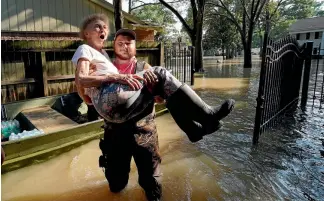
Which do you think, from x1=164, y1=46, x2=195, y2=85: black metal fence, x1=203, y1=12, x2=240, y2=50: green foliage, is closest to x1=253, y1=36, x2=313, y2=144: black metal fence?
x1=164, y1=46, x2=195, y2=85: black metal fence

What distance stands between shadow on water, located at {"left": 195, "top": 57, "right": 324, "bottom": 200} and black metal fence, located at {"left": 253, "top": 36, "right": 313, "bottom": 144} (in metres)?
0.36

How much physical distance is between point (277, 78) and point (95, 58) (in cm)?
422

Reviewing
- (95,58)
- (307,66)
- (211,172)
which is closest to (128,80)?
(95,58)

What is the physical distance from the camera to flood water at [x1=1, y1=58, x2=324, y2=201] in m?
3.24

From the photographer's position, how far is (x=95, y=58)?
7.17 ft

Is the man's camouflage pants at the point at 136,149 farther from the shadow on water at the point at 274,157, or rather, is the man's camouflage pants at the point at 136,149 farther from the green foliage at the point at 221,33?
the green foliage at the point at 221,33

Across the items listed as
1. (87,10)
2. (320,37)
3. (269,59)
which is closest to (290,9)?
(320,37)

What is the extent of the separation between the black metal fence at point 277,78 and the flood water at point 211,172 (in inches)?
17.1

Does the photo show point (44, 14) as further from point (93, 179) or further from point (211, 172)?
point (211, 172)

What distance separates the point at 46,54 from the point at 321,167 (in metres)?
6.26

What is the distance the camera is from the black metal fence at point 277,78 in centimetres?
441

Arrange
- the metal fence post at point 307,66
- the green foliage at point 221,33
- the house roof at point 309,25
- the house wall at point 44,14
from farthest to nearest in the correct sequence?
the house roof at point 309,25 < the green foliage at point 221,33 < the house wall at point 44,14 < the metal fence post at point 307,66

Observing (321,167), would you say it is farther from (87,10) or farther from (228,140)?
(87,10)

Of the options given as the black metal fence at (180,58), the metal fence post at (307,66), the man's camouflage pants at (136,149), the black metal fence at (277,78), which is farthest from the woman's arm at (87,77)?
the black metal fence at (180,58)
